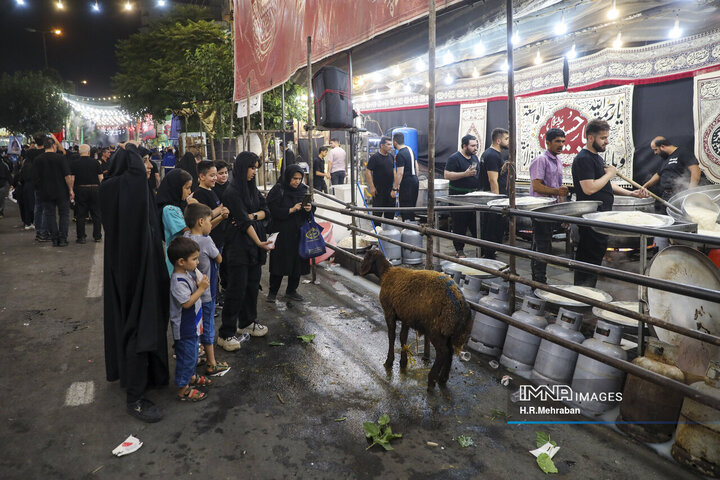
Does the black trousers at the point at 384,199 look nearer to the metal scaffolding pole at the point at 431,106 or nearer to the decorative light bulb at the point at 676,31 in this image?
the metal scaffolding pole at the point at 431,106

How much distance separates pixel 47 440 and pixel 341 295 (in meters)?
3.80

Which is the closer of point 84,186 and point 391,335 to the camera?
point 391,335

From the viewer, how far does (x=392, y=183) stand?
30.4ft

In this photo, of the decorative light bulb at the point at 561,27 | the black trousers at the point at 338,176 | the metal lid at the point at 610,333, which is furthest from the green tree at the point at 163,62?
the metal lid at the point at 610,333

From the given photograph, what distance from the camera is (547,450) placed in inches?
120

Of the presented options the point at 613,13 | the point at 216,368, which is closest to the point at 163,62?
the point at 613,13

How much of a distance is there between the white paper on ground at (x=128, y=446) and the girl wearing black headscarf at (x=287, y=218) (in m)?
2.99

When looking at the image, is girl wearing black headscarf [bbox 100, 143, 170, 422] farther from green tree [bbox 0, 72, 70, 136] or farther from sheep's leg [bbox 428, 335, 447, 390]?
green tree [bbox 0, 72, 70, 136]

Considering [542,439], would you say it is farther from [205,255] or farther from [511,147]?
[205,255]

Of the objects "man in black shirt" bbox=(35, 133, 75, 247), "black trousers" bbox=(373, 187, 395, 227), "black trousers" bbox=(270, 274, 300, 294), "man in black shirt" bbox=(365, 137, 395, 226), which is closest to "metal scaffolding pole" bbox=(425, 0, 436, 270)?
"black trousers" bbox=(270, 274, 300, 294)

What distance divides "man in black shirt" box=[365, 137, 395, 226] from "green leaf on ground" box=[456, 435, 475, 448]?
240 inches

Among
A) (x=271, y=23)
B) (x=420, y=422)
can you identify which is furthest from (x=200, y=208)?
(x=271, y=23)

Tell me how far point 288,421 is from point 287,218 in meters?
3.00

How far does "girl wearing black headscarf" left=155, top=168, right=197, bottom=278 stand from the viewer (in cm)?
429
